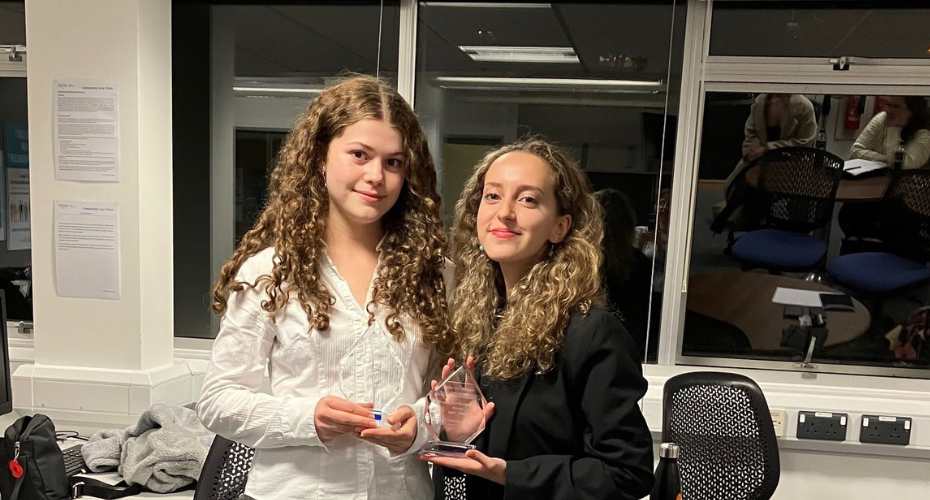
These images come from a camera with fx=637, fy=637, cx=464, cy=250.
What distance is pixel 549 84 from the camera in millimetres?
2449

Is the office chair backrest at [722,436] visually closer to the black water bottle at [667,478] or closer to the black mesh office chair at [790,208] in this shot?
the black water bottle at [667,478]

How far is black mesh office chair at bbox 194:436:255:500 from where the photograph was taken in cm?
134

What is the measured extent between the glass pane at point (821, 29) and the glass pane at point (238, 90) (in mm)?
1355

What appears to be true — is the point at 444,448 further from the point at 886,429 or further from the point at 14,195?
the point at 14,195

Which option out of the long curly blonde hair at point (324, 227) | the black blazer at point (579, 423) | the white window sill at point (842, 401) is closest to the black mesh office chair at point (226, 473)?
the long curly blonde hair at point (324, 227)

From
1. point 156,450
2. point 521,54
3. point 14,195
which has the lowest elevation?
point 156,450

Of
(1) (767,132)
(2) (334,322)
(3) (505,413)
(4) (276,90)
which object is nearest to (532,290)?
(3) (505,413)

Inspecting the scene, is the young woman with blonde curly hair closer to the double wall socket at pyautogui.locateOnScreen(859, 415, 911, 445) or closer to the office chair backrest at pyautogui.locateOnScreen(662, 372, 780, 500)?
the office chair backrest at pyautogui.locateOnScreen(662, 372, 780, 500)

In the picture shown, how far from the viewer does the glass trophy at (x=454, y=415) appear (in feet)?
3.57

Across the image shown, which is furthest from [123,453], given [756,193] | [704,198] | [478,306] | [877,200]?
[877,200]

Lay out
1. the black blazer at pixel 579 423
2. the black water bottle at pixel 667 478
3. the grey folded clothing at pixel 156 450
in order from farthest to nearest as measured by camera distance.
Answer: the grey folded clothing at pixel 156 450
the black water bottle at pixel 667 478
the black blazer at pixel 579 423

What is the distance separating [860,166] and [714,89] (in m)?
0.61

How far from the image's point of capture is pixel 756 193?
2412 millimetres

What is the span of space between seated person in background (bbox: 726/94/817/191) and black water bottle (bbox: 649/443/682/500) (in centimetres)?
132
